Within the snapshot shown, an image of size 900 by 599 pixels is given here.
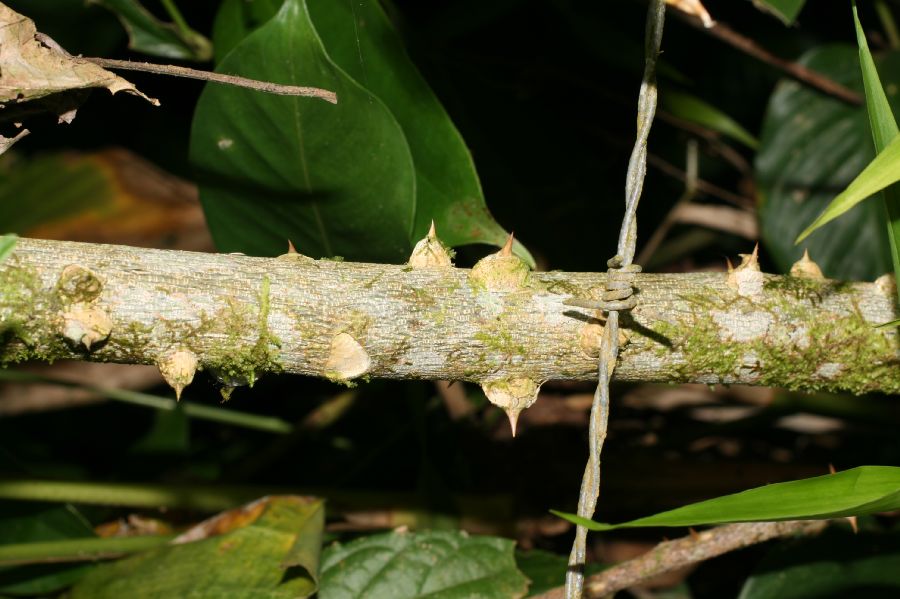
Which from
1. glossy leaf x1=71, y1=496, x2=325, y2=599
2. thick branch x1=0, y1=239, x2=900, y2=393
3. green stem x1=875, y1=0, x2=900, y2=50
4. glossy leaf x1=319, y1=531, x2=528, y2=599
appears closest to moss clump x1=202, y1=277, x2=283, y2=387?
thick branch x1=0, y1=239, x2=900, y2=393

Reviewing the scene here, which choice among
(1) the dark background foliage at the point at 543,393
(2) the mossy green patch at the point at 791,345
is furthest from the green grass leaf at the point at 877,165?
(1) the dark background foliage at the point at 543,393

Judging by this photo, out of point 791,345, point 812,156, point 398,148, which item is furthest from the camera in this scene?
point 812,156

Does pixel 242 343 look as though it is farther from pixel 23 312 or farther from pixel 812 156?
pixel 812 156

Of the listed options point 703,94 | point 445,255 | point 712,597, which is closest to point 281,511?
point 445,255

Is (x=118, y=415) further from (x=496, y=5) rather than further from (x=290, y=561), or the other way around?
(x=496, y=5)

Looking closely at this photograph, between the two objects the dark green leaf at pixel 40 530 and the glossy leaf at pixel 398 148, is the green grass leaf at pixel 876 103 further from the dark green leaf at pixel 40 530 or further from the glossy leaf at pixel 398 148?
the dark green leaf at pixel 40 530

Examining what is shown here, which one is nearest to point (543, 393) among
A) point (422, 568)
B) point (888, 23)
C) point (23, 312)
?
point (422, 568)
